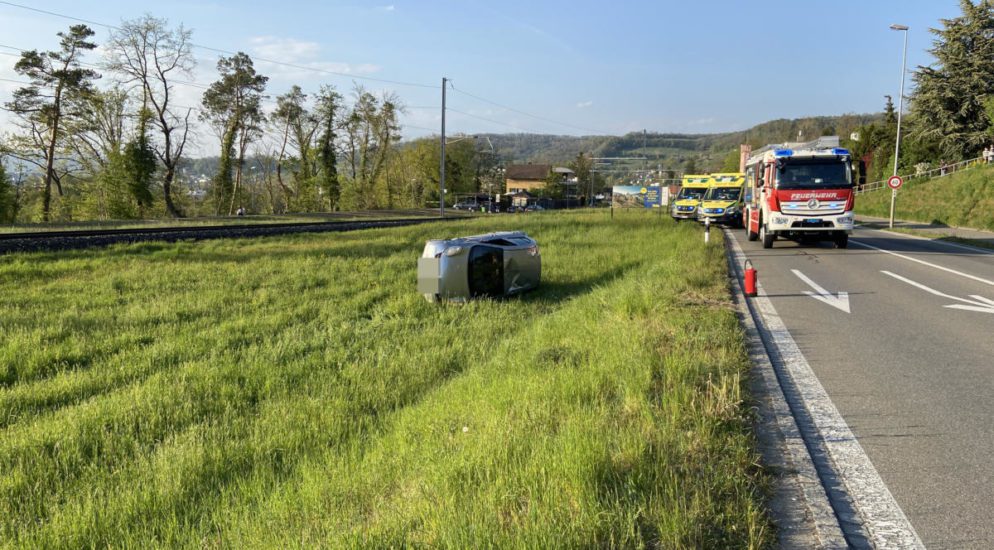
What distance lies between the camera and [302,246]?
1872cm

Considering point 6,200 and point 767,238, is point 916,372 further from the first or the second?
point 6,200

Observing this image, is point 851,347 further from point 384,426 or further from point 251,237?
point 251,237

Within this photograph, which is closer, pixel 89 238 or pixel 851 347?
pixel 851 347

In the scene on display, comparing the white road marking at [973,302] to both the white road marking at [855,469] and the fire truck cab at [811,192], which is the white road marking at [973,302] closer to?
the white road marking at [855,469]

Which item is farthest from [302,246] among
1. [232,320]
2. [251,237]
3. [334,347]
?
[334,347]

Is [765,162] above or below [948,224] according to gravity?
above

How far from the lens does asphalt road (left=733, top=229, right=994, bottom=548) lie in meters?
3.15

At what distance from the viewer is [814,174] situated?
1628 cm

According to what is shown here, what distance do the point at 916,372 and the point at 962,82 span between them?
191ft

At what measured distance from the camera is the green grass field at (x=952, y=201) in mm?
29109

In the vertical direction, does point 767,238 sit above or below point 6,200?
below

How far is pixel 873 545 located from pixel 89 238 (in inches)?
817

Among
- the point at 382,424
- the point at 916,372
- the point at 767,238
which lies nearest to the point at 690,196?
the point at 767,238

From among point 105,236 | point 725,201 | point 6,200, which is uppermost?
point 725,201
